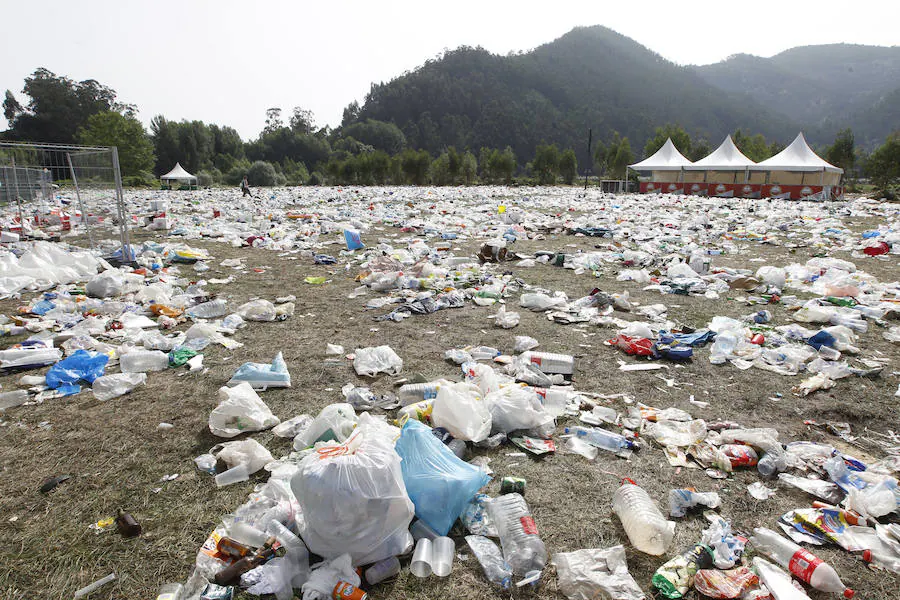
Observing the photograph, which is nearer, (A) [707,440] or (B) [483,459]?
(B) [483,459]

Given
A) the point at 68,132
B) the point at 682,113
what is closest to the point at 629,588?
the point at 68,132

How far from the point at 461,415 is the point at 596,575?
38.3 inches

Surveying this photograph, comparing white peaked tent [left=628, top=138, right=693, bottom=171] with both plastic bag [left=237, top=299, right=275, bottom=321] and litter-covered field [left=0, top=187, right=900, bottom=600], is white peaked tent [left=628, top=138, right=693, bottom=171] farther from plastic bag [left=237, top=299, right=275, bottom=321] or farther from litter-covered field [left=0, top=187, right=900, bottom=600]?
plastic bag [left=237, top=299, right=275, bottom=321]

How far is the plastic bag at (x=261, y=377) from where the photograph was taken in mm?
3104

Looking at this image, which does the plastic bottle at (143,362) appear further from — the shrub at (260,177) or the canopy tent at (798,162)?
the shrub at (260,177)

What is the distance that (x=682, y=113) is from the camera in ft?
346

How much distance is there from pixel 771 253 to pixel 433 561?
332 inches

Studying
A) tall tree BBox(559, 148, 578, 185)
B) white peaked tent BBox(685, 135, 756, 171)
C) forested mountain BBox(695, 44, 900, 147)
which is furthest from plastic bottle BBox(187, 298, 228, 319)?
forested mountain BBox(695, 44, 900, 147)

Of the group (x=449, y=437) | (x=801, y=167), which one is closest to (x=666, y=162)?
(x=801, y=167)

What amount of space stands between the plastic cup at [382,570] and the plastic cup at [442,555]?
0.14 m

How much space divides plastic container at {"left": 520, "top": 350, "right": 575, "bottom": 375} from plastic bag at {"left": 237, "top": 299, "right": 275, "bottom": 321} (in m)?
2.60

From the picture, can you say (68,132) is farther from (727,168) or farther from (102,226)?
(727,168)

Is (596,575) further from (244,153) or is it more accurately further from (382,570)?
(244,153)

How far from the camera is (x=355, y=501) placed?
1.59 m
